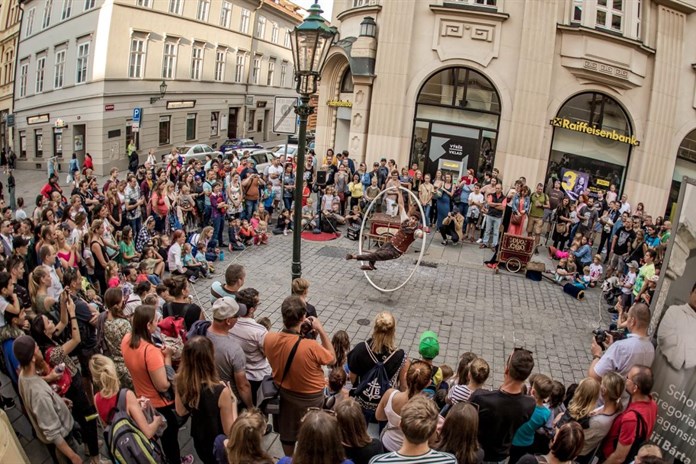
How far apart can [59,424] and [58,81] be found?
31345mm

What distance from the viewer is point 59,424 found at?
15.9ft

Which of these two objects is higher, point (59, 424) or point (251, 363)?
point (251, 363)

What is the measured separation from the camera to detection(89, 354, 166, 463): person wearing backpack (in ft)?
13.3

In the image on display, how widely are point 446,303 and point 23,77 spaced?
3496 cm

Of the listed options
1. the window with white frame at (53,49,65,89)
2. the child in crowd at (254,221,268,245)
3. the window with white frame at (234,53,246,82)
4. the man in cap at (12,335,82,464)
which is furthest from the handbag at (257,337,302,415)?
the window with white frame at (234,53,246,82)

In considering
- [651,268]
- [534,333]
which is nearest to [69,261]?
[534,333]

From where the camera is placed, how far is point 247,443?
3.52 metres

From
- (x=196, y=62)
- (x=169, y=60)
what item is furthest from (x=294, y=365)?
(x=196, y=62)

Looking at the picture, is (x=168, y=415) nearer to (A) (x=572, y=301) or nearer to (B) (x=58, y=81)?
(A) (x=572, y=301)

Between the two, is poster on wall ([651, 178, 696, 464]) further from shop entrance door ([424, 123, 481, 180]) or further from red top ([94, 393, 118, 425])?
shop entrance door ([424, 123, 481, 180])

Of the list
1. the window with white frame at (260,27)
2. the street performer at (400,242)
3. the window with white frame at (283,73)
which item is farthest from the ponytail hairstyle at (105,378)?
the window with white frame at (283,73)

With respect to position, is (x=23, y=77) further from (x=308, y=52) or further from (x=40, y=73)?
(x=308, y=52)

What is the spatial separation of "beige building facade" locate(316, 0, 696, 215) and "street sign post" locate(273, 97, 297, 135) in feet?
24.0

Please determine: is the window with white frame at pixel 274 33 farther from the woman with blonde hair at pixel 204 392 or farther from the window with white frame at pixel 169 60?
the woman with blonde hair at pixel 204 392
